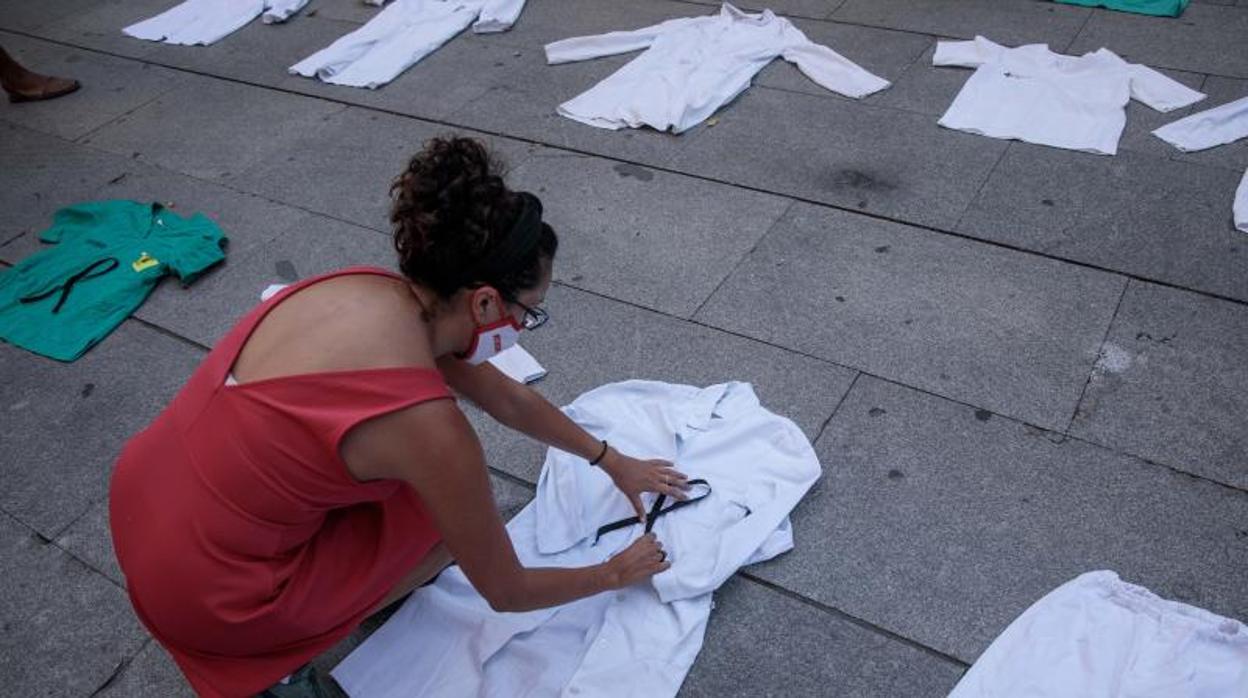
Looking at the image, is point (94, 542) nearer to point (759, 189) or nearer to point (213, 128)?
point (759, 189)

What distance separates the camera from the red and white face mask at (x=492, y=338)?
1.79 meters

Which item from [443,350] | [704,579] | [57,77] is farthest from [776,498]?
[57,77]

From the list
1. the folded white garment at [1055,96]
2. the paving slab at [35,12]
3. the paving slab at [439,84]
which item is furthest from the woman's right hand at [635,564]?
the paving slab at [35,12]

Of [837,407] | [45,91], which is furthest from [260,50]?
[837,407]

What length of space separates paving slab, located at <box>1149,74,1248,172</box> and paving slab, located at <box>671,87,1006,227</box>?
0.71 metres

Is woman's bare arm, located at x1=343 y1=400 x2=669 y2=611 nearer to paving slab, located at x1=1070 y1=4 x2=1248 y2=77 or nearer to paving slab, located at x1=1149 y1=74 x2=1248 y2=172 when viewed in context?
paving slab, located at x1=1149 y1=74 x2=1248 y2=172

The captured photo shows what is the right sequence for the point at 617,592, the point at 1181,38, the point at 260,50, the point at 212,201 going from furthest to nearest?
the point at 260,50, the point at 1181,38, the point at 212,201, the point at 617,592

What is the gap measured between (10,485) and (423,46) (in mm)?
3433

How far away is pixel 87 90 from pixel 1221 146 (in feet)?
19.9

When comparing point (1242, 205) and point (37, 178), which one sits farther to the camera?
point (37, 178)

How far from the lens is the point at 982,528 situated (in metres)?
2.44

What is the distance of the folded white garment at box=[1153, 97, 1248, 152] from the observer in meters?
3.86

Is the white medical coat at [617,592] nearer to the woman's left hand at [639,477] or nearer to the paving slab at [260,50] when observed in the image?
the woman's left hand at [639,477]

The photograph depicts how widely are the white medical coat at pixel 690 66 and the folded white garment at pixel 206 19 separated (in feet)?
7.38
